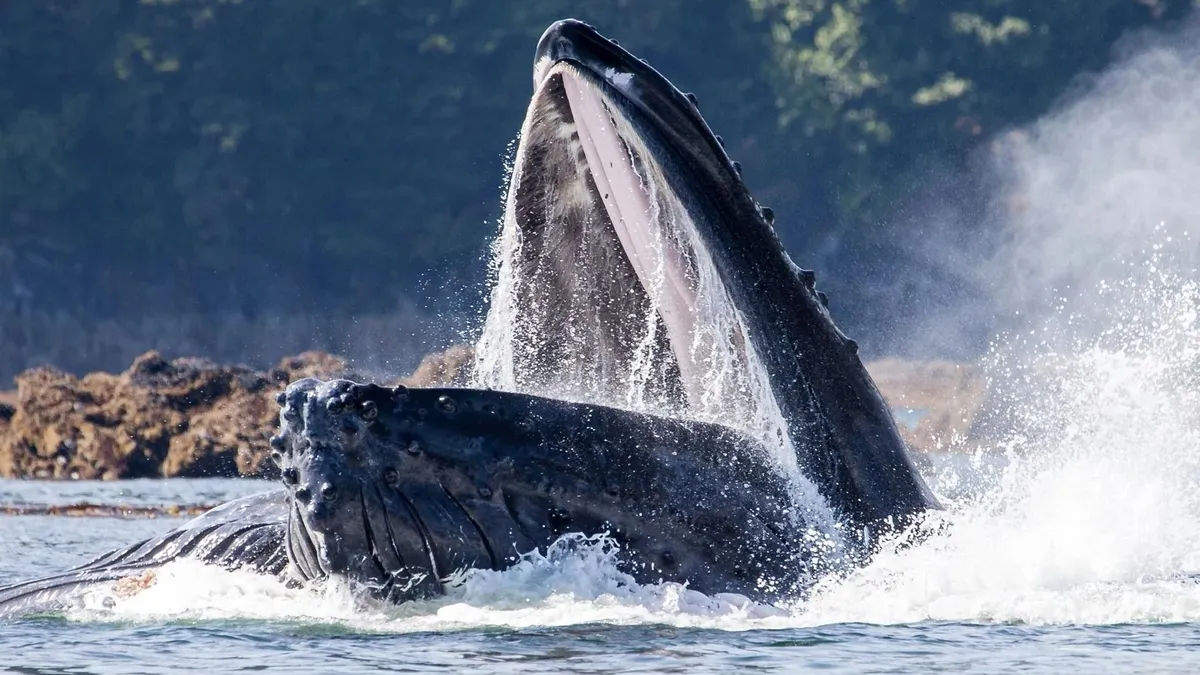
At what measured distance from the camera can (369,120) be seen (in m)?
66.8

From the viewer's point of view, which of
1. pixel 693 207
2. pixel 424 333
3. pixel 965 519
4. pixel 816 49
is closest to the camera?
pixel 693 207

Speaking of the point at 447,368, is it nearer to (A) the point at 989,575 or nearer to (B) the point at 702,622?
(A) the point at 989,575

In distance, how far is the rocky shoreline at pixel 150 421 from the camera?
31.5 metres

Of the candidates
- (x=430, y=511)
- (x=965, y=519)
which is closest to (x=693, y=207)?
(x=430, y=511)

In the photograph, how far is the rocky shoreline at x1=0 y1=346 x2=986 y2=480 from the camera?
3148 centimetres

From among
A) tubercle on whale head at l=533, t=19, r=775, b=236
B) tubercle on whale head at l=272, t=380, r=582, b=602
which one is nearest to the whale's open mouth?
tubercle on whale head at l=533, t=19, r=775, b=236

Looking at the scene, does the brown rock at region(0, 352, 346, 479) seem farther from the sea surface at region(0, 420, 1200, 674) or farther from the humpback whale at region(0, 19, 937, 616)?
the humpback whale at region(0, 19, 937, 616)

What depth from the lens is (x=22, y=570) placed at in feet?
47.1

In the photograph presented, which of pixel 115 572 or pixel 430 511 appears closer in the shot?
pixel 430 511

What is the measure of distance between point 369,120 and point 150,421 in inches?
1392

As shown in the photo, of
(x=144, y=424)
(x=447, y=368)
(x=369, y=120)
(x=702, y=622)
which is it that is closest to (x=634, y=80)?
(x=702, y=622)

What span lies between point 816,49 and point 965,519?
192 ft

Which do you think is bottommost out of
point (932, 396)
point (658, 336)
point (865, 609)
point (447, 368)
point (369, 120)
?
point (865, 609)

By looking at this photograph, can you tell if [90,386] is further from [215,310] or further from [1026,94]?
[1026,94]
